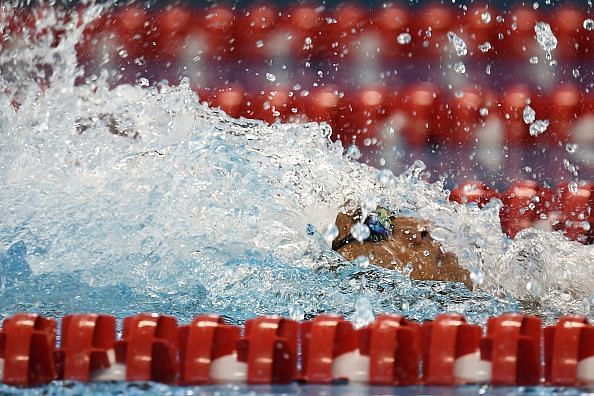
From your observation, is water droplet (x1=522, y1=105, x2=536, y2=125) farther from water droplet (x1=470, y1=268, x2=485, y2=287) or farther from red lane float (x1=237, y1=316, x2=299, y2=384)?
red lane float (x1=237, y1=316, x2=299, y2=384)

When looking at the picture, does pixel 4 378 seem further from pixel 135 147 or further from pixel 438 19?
pixel 438 19

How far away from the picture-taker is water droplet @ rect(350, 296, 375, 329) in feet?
7.44

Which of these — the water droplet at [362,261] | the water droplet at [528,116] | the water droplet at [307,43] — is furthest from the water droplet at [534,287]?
the water droplet at [307,43]

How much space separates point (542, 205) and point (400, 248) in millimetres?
1735

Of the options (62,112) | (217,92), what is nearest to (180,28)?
A: (217,92)

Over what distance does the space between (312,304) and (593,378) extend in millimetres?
930

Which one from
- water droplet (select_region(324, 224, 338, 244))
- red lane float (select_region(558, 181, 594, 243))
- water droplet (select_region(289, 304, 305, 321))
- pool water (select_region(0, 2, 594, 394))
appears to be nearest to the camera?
water droplet (select_region(289, 304, 305, 321))

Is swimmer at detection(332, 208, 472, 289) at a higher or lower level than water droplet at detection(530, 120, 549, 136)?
lower

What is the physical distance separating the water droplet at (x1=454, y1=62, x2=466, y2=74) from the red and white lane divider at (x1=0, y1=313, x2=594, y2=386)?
11.1 feet

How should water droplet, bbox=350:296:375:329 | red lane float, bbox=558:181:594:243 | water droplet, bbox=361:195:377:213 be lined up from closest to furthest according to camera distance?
water droplet, bbox=350:296:375:329 < water droplet, bbox=361:195:377:213 < red lane float, bbox=558:181:594:243

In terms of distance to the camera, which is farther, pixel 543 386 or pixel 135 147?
pixel 135 147

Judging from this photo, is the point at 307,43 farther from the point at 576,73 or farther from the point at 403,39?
the point at 576,73

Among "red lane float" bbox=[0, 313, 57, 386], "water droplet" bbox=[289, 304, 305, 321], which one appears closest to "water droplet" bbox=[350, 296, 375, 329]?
"water droplet" bbox=[289, 304, 305, 321]

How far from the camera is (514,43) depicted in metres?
5.05
